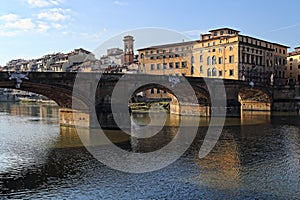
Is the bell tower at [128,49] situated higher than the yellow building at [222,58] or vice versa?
the bell tower at [128,49]

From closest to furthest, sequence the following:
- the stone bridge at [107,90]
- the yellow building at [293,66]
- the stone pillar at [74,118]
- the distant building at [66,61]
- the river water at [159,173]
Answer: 1. the river water at [159,173]
2. the stone bridge at [107,90]
3. the stone pillar at [74,118]
4. the yellow building at [293,66]
5. the distant building at [66,61]

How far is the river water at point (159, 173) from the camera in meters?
15.4

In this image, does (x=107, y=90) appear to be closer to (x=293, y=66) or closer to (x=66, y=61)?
(x=293, y=66)

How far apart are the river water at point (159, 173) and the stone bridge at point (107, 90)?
707 cm

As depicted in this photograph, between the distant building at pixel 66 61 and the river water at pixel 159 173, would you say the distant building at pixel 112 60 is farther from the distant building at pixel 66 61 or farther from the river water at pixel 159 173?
the river water at pixel 159 173

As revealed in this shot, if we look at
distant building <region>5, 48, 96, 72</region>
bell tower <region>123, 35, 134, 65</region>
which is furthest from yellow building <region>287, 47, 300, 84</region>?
distant building <region>5, 48, 96, 72</region>

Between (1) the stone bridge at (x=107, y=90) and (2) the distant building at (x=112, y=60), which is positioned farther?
(2) the distant building at (x=112, y=60)

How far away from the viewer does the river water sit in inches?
607

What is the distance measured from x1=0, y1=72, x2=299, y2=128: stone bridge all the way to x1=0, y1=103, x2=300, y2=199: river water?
7071 mm

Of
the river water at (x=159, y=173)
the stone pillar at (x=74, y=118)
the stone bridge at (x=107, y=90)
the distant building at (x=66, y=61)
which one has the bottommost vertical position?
the river water at (x=159, y=173)

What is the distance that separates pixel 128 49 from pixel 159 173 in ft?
332

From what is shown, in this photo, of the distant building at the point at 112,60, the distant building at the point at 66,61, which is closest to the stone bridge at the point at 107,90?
the distant building at the point at 66,61

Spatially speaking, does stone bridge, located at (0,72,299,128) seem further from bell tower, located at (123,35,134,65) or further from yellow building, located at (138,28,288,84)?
bell tower, located at (123,35,134,65)

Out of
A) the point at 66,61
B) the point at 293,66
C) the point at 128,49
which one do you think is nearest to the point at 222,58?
the point at 293,66
